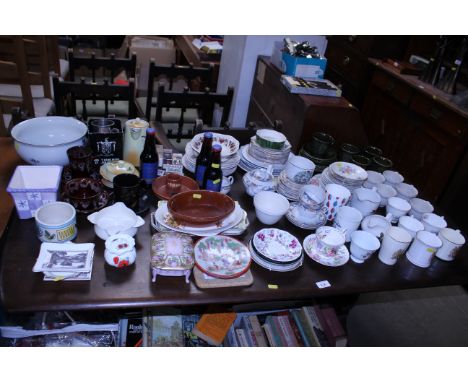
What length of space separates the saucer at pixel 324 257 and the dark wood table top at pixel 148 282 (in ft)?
0.06

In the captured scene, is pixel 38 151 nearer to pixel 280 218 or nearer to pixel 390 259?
pixel 280 218

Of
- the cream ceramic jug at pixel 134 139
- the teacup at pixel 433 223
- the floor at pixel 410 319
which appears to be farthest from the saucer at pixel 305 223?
the floor at pixel 410 319

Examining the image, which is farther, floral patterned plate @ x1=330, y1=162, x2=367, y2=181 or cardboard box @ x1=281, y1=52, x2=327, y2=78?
cardboard box @ x1=281, y1=52, x2=327, y2=78

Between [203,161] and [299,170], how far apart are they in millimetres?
373

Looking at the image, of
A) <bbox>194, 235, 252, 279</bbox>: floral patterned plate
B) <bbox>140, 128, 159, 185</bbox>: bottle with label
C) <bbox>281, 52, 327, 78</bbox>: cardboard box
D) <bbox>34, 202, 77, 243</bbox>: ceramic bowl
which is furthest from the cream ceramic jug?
<bbox>281, 52, 327, 78</bbox>: cardboard box

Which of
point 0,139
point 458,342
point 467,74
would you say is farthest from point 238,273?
point 467,74

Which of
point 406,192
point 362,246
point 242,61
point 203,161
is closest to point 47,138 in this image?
point 203,161

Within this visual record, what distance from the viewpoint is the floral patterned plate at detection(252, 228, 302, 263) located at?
1222mm

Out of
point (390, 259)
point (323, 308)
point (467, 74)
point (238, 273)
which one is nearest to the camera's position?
point (238, 273)

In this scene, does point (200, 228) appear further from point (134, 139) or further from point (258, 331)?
point (258, 331)

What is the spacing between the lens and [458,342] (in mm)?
2141

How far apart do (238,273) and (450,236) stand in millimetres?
811

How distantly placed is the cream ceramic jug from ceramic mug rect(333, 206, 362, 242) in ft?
2.62

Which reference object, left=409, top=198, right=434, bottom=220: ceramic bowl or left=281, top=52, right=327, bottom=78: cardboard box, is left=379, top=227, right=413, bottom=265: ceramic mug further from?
left=281, top=52, right=327, bottom=78: cardboard box
